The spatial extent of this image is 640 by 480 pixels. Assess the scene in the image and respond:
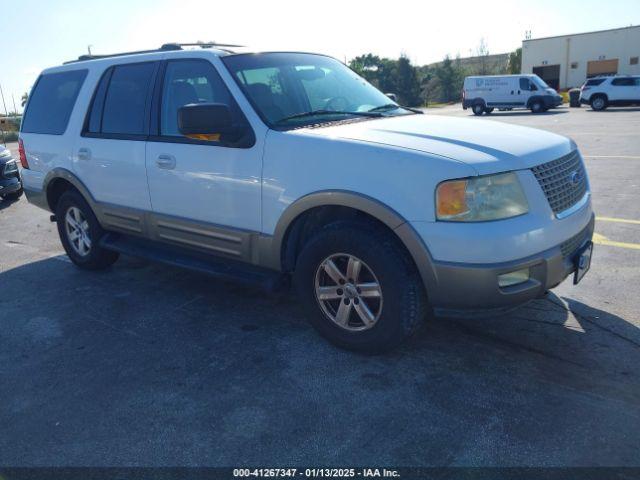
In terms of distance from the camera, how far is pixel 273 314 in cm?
430

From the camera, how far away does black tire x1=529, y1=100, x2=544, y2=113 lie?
91.2ft

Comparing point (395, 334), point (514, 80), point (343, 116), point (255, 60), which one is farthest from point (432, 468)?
point (514, 80)

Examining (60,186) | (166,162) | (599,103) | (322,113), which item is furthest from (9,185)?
(599,103)

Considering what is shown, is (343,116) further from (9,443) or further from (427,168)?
Answer: (9,443)

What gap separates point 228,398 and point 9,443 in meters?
1.11

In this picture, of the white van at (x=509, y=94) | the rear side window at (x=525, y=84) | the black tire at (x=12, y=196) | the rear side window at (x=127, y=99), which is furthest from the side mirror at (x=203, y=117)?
the rear side window at (x=525, y=84)

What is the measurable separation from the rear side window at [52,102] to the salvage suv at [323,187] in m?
0.10

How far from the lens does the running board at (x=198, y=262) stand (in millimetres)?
3887

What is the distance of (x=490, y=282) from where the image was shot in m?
2.97

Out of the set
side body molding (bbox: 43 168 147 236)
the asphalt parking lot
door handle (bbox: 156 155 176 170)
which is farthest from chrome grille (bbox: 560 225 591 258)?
side body molding (bbox: 43 168 147 236)

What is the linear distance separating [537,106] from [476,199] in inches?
1088

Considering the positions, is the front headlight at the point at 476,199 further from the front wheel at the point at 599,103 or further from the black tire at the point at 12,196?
the front wheel at the point at 599,103

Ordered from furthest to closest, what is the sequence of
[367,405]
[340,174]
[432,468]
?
[340,174]
[367,405]
[432,468]

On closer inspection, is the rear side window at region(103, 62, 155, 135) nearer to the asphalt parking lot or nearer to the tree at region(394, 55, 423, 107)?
the asphalt parking lot
